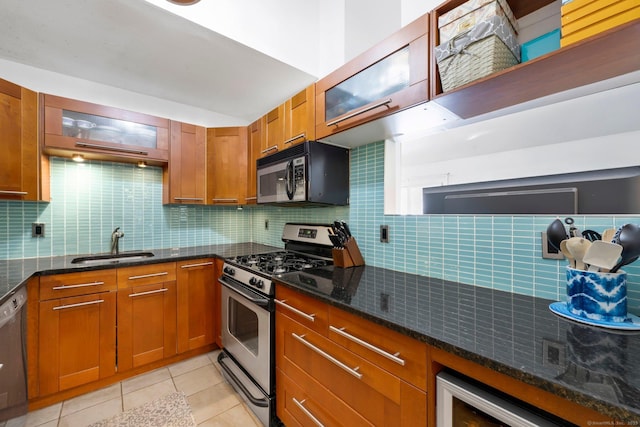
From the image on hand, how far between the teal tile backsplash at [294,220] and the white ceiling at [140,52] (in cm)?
77

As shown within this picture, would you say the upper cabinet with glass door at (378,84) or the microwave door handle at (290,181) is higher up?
the upper cabinet with glass door at (378,84)

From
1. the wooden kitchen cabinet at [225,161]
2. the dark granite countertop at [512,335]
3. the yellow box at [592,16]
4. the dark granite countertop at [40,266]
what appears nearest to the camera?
the dark granite countertop at [512,335]

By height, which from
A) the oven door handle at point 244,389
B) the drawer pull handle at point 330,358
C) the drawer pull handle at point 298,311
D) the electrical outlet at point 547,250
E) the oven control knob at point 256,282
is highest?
the electrical outlet at point 547,250

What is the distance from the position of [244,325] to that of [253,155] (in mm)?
1541

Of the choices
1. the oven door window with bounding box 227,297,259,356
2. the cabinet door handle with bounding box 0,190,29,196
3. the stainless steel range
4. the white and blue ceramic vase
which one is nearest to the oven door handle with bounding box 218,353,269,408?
the stainless steel range

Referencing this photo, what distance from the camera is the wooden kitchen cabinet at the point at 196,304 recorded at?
2209 mm

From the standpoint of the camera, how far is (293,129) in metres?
1.95

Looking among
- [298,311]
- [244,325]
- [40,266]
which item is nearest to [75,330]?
[40,266]

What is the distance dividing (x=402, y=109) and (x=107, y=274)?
2.25 meters

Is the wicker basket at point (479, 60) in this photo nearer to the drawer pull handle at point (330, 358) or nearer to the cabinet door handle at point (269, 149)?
the drawer pull handle at point (330, 358)

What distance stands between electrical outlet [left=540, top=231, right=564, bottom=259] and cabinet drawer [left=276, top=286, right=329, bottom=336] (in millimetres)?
958

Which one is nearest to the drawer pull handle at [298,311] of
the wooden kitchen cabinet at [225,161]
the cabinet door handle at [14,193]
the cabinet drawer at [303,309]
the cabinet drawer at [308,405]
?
the cabinet drawer at [303,309]

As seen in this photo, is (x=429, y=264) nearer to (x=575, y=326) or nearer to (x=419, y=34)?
(x=575, y=326)

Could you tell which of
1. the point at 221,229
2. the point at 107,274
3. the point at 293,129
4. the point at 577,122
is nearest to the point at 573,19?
the point at 577,122
